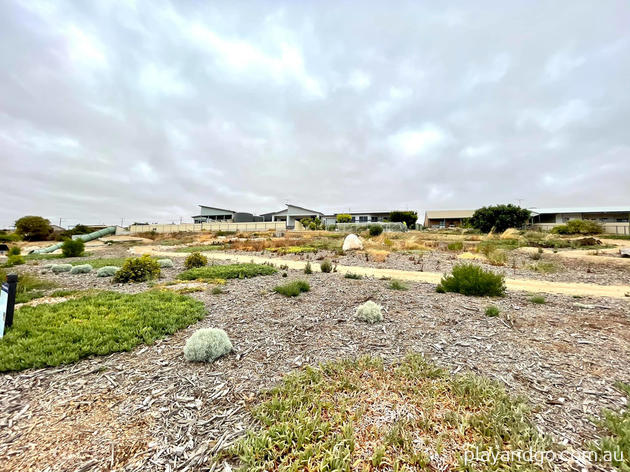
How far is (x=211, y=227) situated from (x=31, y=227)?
23539mm

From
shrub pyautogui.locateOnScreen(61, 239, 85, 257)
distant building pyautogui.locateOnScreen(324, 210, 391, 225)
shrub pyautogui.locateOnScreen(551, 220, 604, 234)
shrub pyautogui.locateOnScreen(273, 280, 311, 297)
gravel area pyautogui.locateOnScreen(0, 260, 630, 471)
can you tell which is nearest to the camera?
gravel area pyautogui.locateOnScreen(0, 260, 630, 471)

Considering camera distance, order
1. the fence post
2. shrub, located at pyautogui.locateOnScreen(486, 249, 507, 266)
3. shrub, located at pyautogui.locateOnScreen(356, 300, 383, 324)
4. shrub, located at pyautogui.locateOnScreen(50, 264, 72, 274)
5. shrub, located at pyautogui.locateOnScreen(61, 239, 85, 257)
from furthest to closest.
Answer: shrub, located at pyautogui.locateOnScreen(61, 239, 85, 257), shrub, located at pyautogui.locateOnScreen(486, 249, 507, 266), shrub, located at pyautogui.locateOnScreen(50, 264, 72, 274), shrub, located at pyautogui.locateOnScreen(356, 300, 383, 324), the fence post

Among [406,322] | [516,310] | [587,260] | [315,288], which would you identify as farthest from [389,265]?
[587,260]

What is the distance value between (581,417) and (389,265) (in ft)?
32.8

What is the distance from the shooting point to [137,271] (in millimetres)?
8523

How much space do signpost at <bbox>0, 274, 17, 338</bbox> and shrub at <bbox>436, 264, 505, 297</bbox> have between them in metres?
8.11

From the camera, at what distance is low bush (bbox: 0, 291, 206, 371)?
3375 mm

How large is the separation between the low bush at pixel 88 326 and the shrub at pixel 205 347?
3.17 ft

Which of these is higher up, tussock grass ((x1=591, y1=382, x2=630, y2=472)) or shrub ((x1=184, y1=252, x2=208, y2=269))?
shrub ((x1=184, y1=252, x2=208, y2=269))

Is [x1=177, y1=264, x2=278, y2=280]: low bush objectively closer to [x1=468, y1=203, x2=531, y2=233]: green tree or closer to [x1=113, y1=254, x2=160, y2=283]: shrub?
[x1=113, y1=254, x2=160, y2=283]: shrub

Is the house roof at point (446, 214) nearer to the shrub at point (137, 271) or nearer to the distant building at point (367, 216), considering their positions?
the distant building at point (367, 216)

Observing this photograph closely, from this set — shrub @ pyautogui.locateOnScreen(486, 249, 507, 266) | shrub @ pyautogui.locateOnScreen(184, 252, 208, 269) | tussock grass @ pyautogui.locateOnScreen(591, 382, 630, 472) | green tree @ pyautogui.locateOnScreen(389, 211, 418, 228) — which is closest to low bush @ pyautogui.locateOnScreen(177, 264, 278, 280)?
shrub @ pyautogui.locateOnScreen(184, 252, 208, 269)

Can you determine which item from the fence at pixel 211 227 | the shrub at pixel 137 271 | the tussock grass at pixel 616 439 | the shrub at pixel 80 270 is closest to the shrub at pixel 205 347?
the tussock grass at pixel 616 439

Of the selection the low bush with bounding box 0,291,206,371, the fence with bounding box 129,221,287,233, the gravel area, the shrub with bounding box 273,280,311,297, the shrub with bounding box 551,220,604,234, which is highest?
the fence with bounding box 129,221,287,233
